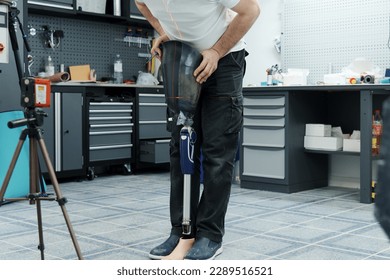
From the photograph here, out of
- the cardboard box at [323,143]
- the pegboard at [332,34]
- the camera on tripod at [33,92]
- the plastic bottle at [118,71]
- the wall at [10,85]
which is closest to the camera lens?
the camera on tripod at [33,92]

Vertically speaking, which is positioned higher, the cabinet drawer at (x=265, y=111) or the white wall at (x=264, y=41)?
the white wall at (x=264, y=41)

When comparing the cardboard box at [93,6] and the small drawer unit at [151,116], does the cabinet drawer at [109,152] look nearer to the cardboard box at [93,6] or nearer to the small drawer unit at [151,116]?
the small drawer unit at [151,116]

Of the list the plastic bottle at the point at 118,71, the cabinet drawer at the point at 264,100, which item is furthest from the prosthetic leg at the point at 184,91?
the plastic bottle at the point at 118,71

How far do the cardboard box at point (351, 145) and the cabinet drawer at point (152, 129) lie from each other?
6.50 ft

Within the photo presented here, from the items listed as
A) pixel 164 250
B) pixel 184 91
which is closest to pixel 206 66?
pixel 184 91

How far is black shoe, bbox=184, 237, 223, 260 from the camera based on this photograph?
6.72ft

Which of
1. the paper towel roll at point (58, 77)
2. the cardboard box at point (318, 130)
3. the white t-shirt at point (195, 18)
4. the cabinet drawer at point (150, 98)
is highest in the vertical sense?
the white t-shirt at point (195, 18)

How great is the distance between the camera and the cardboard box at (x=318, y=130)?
403 cm

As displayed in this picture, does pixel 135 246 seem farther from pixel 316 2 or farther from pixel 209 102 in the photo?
pixel 316 2

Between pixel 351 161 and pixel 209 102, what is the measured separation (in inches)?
103

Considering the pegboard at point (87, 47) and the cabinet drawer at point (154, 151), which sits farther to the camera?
the cabinet drawer at point (154, 151)

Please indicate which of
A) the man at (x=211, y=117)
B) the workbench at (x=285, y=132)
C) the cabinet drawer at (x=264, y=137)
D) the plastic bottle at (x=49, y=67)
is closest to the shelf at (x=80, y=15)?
the plastic bottle at (x=49, y=67)

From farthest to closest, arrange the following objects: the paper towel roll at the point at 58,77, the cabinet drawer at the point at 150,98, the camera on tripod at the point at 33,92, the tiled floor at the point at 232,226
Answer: the cabinet drawer at the point at 150,98
the paper towel roll at the point at 58,77
the tiled floor at the point at 232,226
the camera on tripod at the point at 33,92

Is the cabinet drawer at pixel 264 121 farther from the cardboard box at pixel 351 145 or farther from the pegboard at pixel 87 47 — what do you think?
the pegboard at pixel 87 47
